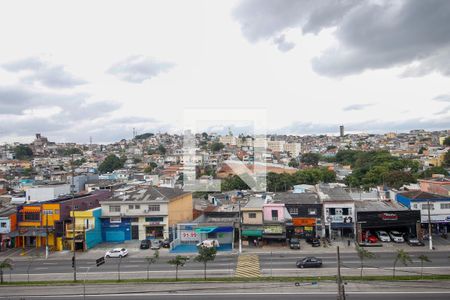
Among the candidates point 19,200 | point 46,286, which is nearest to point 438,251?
point 46,286

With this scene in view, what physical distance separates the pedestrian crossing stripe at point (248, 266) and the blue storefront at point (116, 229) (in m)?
12.7

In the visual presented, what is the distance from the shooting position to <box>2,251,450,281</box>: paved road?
2208 centimetres

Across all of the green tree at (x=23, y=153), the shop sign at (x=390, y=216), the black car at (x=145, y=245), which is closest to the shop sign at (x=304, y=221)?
the shop sign at (x=390, y=216)

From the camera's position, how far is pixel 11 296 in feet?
63.7

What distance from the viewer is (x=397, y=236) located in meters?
30.1

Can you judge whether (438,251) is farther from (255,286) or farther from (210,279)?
(210,279)

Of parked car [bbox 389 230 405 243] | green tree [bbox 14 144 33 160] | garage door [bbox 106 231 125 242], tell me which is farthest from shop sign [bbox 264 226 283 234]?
green tree [bbox 14 144 33 160]

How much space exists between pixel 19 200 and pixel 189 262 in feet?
101

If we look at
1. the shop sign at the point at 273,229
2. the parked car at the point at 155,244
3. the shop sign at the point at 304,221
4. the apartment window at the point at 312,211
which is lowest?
the parked car at the point at 155,244

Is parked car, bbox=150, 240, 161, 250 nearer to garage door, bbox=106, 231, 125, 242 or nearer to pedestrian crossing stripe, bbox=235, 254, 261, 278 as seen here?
garage door, bbox=106, 231, 125, 242

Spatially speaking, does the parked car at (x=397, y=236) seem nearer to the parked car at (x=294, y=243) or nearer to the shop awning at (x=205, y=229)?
the parked car at (x=294, y=243)

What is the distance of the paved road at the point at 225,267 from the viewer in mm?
22078

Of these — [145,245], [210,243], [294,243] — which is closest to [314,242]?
[294,243]

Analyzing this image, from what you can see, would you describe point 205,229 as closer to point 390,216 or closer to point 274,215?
point 274,215
